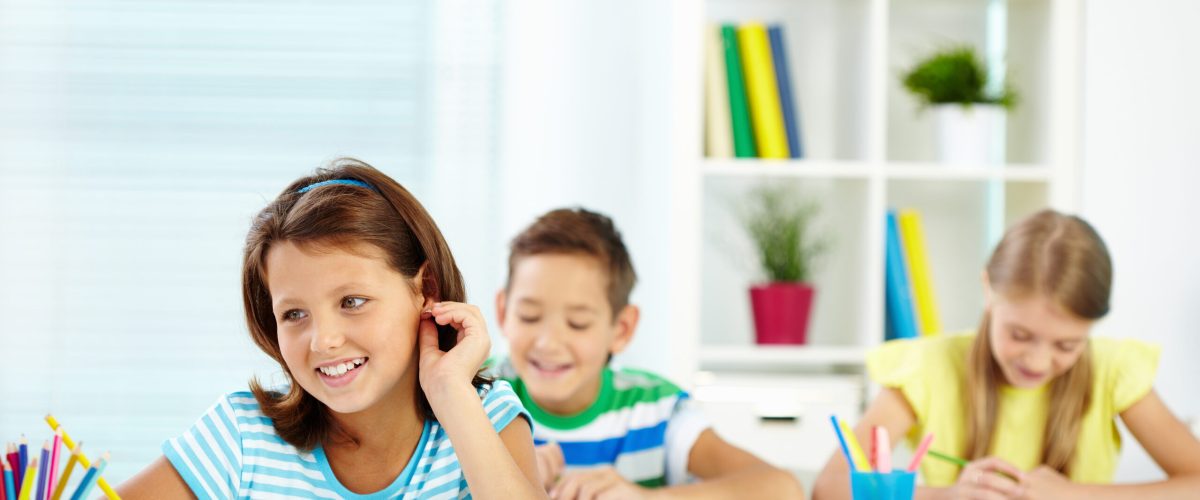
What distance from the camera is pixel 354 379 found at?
3.73 feet

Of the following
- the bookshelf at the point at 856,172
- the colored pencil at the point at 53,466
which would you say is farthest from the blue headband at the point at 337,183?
the bookshelf at the point at 856,172

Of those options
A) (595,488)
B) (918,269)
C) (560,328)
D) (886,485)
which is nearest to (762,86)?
(918,269)

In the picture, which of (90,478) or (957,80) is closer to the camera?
(90,478)

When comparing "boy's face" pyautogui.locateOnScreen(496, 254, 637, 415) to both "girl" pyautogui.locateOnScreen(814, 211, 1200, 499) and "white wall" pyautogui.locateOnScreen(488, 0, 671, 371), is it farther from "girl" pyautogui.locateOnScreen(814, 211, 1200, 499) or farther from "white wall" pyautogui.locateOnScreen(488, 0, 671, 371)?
"white wall" pyautogui.locateOnScreen(488, 0, 671, 371)

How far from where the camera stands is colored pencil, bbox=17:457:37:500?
85 centimetres

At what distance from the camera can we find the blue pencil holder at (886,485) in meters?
1.01

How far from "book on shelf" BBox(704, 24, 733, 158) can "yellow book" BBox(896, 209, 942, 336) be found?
1.35ft

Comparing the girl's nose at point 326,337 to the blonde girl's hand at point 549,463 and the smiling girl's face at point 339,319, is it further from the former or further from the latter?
the blonde girl's hand at point 549,463

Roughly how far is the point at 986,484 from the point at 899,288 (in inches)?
39.3

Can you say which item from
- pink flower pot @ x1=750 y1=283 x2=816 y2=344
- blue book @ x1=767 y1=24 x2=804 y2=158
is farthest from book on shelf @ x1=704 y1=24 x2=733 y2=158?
pink flower pot @ x1=750 y1=283 x2=816 y2=344

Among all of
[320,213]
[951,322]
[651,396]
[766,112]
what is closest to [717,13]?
[766,112]

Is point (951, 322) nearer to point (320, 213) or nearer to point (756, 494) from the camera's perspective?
point (756, 494)

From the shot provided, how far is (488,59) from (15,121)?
3.93 feet

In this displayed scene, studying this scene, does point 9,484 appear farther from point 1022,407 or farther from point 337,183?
point 1022,407
